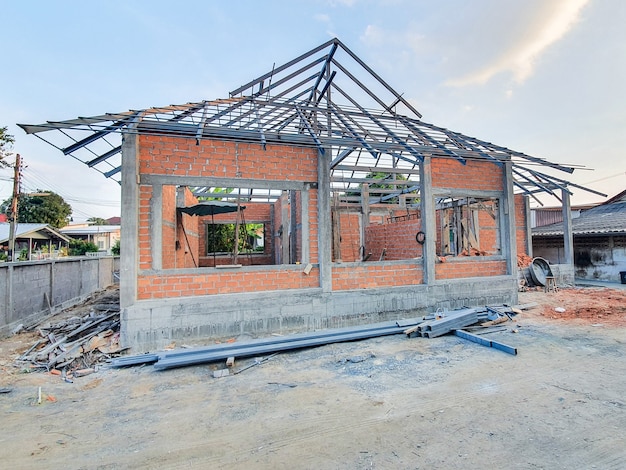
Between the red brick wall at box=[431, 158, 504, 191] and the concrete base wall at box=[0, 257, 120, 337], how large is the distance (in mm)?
9427

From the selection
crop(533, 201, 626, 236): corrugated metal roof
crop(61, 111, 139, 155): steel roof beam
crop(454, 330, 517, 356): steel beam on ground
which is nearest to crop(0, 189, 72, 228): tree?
crop(61, 111, 139, 155): steel roof beam

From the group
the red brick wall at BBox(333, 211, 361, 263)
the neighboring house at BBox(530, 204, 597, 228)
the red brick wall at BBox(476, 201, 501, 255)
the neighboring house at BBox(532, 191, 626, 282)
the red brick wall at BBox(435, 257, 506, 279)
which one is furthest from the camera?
the neighboring house at BBox(530, 204, 597, 228)

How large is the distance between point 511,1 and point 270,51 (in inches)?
231

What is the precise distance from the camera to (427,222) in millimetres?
7117

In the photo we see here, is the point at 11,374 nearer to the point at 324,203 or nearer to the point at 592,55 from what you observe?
the point at 324,203

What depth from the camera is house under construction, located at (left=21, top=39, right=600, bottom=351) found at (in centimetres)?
528

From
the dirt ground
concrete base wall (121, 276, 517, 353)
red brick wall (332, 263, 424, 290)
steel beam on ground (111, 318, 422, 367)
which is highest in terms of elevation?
red brick wall (332, 263, 424, 290)

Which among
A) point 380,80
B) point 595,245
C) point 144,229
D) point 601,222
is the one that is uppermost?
point 380,80

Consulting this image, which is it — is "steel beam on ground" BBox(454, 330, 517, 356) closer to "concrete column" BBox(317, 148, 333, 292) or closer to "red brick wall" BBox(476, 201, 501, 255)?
"concrete column" BBox(317, 148, 333, 292)

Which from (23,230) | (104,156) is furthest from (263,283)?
(23,230)

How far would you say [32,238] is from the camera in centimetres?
2122

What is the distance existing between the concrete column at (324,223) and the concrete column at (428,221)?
234cm

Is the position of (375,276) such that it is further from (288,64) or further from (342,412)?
(288,64)

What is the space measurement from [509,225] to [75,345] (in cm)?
952
